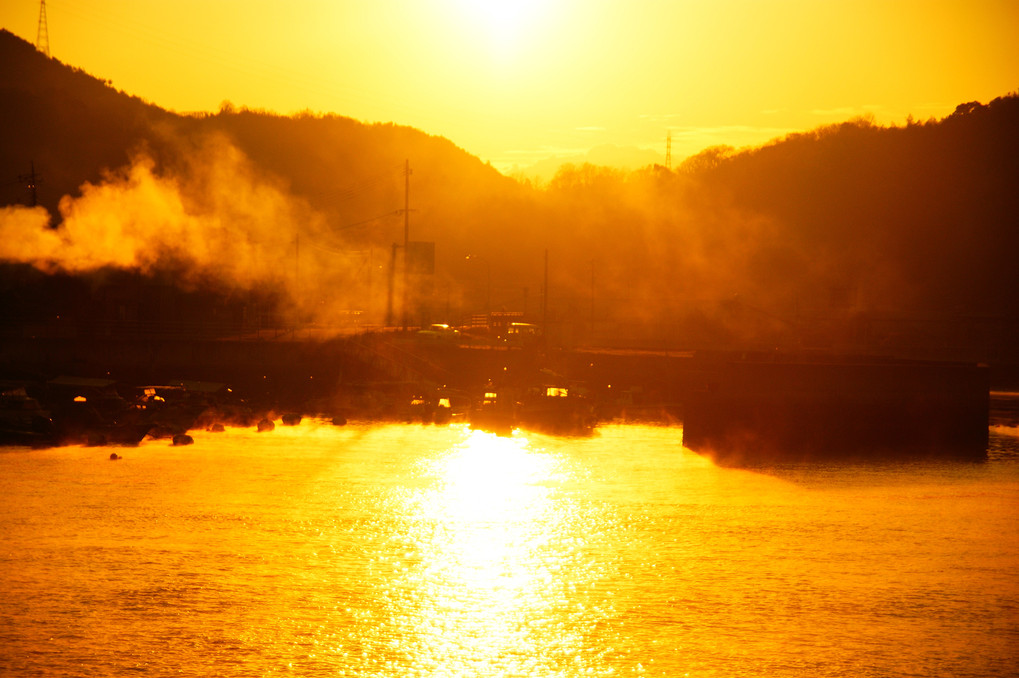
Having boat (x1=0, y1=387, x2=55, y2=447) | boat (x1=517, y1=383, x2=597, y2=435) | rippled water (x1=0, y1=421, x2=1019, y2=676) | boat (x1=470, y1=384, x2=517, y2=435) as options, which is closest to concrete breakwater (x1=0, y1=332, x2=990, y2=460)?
boat (x1=517, y1=383, x2=597, y2=435)

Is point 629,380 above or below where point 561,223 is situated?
below

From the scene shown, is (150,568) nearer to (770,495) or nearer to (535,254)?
(770,495)

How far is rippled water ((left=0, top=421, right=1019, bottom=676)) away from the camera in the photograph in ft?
61.6

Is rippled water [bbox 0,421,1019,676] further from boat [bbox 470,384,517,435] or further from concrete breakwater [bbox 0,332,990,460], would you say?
boat [bbox 470,384,517,435]

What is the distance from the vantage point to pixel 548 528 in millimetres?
28281

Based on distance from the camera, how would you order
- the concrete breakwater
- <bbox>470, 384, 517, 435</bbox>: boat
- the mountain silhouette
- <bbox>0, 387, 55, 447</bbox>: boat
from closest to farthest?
<bbox>0, 387, 55, 447</bbox>: boat → the concrete breakwater → <bbox>470, 384, 517, 435</bbox>: boat → the mountain silhouette

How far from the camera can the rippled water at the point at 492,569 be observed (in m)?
18.8

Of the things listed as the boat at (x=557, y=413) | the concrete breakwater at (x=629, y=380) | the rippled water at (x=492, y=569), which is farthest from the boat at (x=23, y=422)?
the boat at (x=557, y=413)

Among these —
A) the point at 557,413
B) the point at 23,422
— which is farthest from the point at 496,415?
the point at 23,422

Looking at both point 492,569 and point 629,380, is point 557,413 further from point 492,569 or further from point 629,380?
point 492,569

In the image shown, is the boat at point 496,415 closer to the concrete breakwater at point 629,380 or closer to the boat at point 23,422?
the concrete breakwater at point 629,380

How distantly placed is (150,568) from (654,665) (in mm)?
12207

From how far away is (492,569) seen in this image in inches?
941

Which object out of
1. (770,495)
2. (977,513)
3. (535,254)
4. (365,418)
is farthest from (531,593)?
(535,254)
